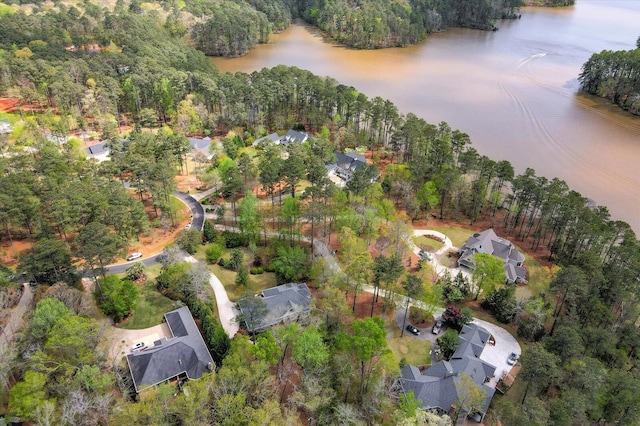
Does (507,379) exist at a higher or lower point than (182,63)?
lower

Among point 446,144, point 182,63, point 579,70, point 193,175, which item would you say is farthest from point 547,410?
point 579,70

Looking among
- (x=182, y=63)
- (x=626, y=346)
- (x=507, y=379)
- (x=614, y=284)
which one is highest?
(x=182, y=63)

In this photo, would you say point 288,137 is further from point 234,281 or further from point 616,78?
point 616,78

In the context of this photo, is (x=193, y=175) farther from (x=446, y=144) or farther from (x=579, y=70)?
(x=579, y=70)

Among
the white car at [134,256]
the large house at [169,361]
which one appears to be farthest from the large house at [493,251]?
the white car at [134,256]

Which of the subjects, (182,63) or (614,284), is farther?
(182,63)

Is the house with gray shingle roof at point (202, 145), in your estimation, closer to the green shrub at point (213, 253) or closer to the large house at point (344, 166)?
the large house at point (344, 166)

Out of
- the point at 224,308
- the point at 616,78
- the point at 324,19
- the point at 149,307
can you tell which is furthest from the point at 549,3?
the point at 149,307
